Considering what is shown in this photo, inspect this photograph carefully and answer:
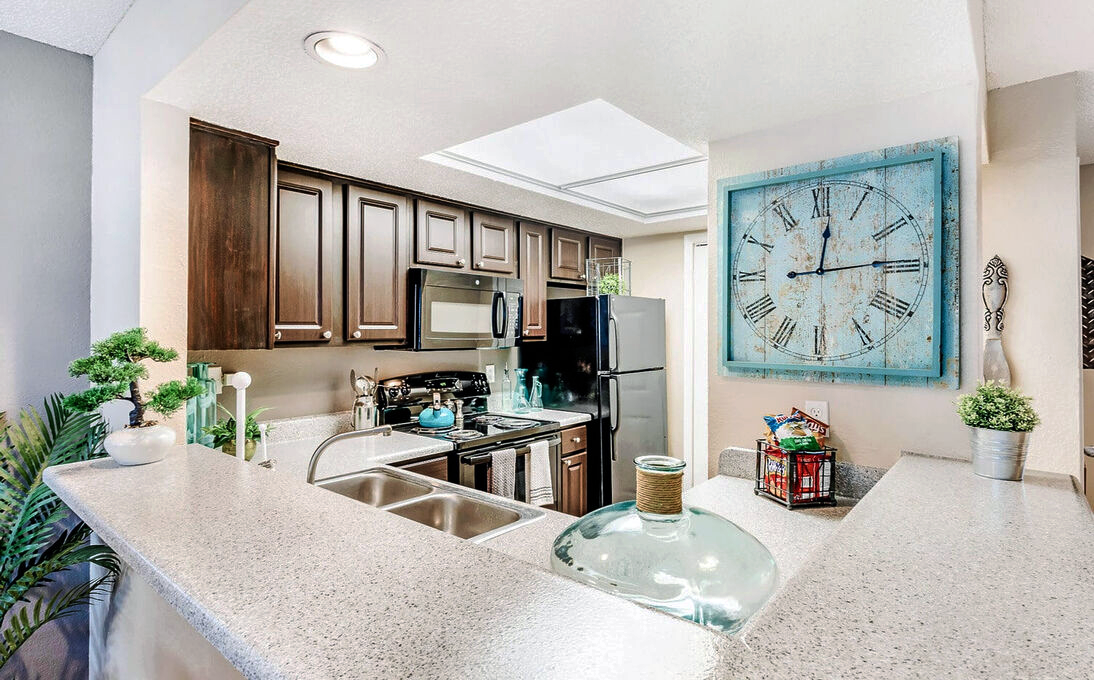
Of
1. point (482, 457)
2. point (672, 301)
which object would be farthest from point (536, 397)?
point (672, 301)

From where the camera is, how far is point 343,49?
1430 millimetres

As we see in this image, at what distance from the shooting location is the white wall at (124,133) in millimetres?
1480

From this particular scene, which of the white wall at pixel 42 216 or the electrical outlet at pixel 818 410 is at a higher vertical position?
the white wall at pixel 42 216

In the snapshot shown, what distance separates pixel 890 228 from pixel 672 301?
9.01 feet

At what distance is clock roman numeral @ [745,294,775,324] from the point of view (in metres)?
1.94

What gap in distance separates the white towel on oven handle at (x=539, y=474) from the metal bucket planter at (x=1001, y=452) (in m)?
2.17

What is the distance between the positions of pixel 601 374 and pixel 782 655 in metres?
3.11

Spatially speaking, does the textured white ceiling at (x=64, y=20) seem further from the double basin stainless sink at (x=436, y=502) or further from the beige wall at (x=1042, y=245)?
the beige wall at (x=1042, y=245)

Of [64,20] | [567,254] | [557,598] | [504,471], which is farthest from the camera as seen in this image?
[567,254]

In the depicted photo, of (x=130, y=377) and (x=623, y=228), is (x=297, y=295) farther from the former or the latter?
(x=623, y=228)

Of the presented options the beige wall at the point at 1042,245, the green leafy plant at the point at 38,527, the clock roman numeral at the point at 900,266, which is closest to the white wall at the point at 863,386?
the clock roman numeral at the point at 900,266

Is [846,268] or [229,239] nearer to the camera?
[846,268]

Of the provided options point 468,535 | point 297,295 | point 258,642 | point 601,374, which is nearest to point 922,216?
point 468,535

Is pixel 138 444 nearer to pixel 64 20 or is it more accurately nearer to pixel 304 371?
pixel 64 20
